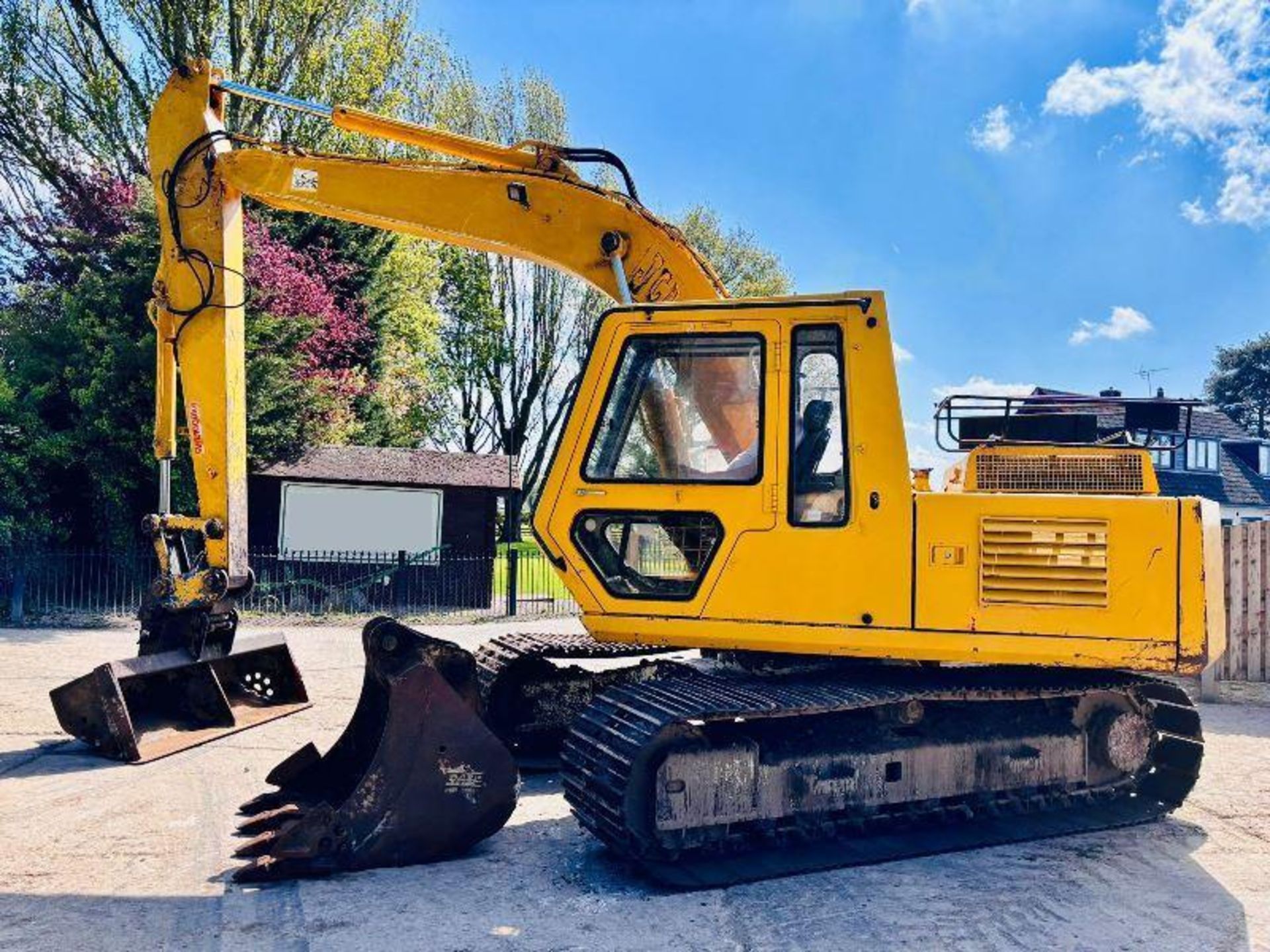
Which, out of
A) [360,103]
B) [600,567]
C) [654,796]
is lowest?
[654,796]

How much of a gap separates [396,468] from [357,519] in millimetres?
1238

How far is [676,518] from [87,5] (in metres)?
21.6

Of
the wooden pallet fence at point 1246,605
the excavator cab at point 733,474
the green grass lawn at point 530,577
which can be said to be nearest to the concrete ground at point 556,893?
the excavator cab at point 733,474

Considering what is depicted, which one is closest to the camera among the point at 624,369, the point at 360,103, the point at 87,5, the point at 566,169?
the point at 624,369

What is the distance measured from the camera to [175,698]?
24.3 ft

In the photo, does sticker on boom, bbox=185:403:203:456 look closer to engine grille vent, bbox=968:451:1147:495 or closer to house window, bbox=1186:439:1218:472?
engine grille vent, bbox=968:451:1147:495

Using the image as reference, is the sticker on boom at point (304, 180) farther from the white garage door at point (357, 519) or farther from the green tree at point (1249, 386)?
the green tree at point (1249, 386)

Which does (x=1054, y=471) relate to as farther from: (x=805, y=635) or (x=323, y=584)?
(x=323, y=584)

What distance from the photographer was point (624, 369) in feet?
17.7

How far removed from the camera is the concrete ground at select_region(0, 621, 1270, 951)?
13.4ft

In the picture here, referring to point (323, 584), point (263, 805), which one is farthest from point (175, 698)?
point (323, 584)

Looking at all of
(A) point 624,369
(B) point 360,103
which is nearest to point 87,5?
(B) point 360,103

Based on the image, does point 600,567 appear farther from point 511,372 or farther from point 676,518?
point 511,372

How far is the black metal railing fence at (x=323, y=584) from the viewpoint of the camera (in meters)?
15.1
